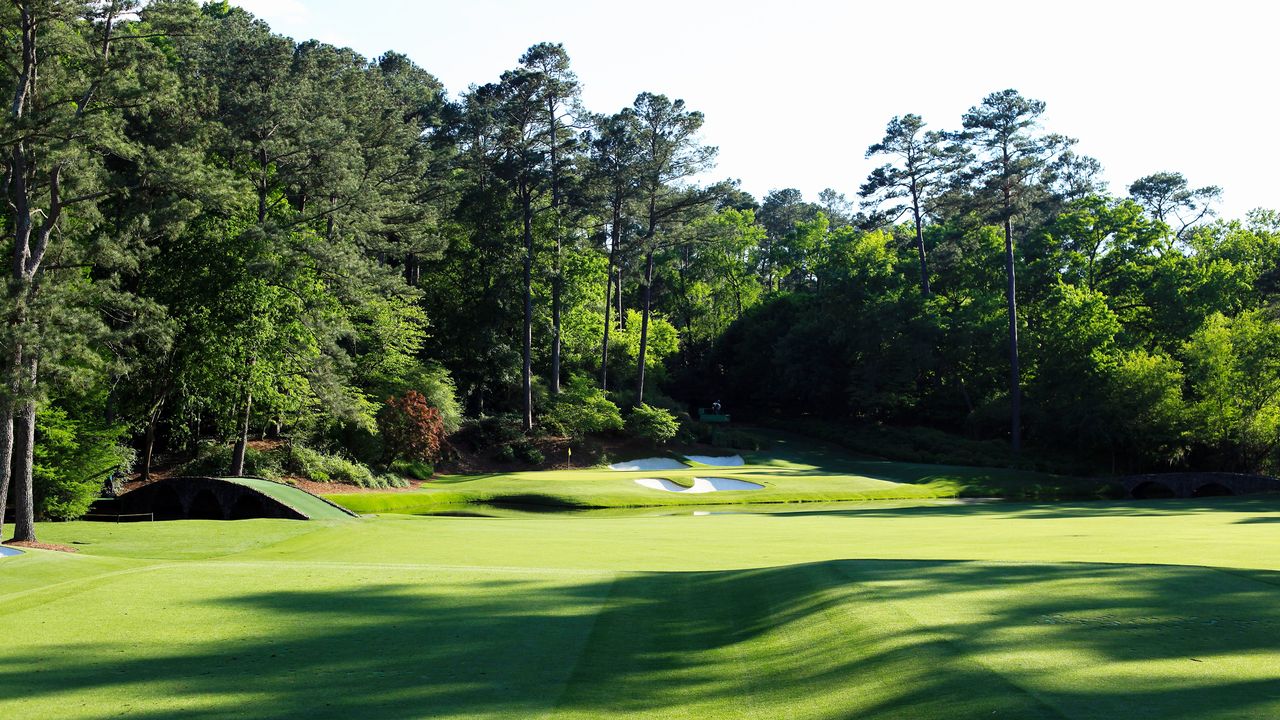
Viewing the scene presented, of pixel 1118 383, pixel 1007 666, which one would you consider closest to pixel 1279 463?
pixel 1118 383

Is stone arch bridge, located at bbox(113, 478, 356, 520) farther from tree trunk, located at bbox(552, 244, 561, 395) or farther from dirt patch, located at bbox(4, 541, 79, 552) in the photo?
tree trunk, located at bbox(552, 244, 561, 395)

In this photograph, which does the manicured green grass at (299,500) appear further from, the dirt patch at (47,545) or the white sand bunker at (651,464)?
the white sand bunker at (651,464)

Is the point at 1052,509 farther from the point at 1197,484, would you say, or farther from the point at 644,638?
the point at 644,638

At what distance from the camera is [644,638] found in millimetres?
9156

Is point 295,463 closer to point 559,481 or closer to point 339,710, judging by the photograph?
point 559,481

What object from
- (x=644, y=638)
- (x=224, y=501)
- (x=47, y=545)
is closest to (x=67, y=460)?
(x=224, y=501)

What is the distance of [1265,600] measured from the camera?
8648 millimetres

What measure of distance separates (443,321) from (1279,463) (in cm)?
4387

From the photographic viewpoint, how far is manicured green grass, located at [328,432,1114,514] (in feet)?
111

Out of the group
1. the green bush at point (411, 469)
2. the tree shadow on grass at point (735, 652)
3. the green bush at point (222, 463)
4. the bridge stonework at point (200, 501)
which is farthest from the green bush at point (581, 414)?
the tree shadow on grass at point (735, 652)

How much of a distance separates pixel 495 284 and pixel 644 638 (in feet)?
144

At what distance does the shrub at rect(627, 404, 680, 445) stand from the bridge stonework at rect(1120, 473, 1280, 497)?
22397 mm

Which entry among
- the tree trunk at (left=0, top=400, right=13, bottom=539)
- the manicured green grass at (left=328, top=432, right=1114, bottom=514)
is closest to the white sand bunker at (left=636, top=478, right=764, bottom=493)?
the manicured green grass at (left=328, top=432, right=1114, bottom=514)

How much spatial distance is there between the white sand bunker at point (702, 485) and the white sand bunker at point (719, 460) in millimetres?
9600
